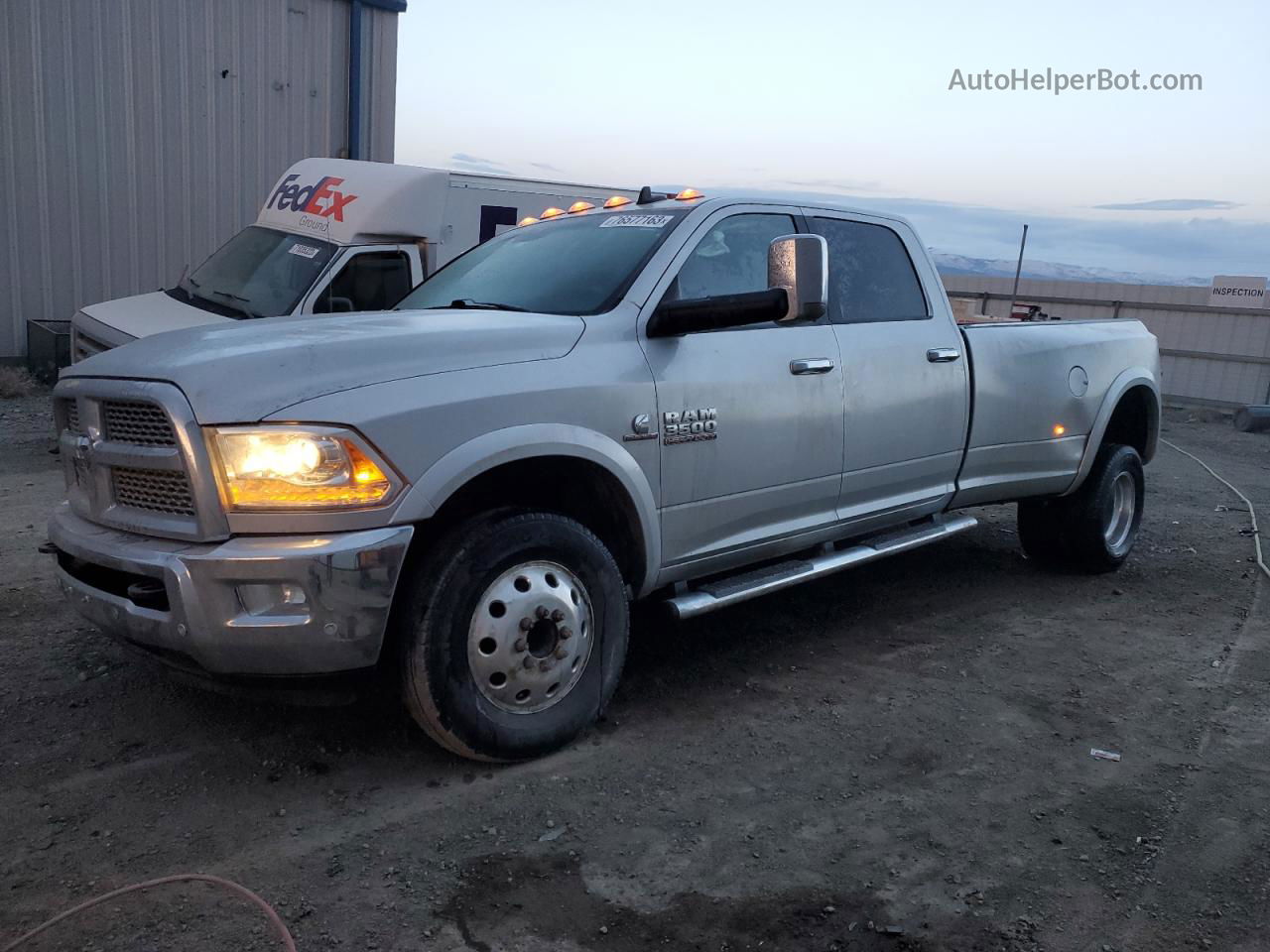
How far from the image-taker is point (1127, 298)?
21844 millimetres

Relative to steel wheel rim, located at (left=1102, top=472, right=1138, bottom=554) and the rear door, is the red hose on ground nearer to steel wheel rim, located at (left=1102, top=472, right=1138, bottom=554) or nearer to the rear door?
the rear door

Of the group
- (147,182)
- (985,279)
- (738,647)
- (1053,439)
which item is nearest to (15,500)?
(738,647)

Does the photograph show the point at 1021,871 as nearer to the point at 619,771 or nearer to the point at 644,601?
the point at 619,771

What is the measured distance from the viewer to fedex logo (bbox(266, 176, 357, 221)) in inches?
349

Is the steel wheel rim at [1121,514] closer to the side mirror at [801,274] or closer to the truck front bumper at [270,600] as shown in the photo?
the side mirror at [801,274]

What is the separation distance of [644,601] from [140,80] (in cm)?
1110

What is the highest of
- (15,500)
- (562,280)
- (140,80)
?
(140,80)

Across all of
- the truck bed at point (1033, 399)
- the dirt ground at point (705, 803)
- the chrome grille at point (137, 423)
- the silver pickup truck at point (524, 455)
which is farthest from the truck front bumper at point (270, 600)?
the truck bed at point (1033, 399)

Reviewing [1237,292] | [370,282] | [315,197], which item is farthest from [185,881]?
[1237,292]

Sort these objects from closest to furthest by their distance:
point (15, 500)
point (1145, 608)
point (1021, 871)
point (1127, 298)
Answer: point (1021, 871) → point (1145, 608) → point (15, 500) → point (1127, 298)

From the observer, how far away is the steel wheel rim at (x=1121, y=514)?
6.54 metres

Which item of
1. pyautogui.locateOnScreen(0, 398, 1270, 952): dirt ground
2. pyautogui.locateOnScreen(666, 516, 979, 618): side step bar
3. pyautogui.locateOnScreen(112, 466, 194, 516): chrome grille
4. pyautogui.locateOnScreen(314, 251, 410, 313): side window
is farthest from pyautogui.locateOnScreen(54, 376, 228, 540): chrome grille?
pyautogui.locateOnScreen(314, 251, 410, 313): side window

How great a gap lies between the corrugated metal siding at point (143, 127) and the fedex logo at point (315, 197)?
4.84 meters

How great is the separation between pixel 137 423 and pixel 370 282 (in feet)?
18.3
